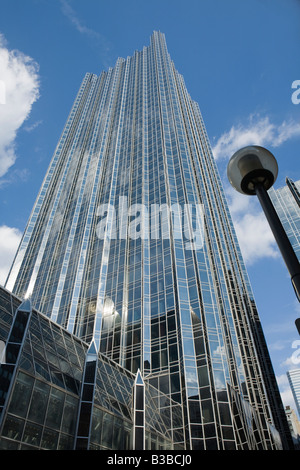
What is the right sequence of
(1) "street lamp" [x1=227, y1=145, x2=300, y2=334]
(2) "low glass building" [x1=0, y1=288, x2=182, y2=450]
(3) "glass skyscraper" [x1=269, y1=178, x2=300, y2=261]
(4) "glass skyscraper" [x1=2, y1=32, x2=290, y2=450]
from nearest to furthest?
(1) "street lamp" [x1=227, y1=145, x2=300, y2=334] → (2) "low glass building" [x1=0, y1=288, x2=182, y2=450] → (4) "glass skyscraper" [x1=2, y1=32, x2=290, y2=450] → (3) "glass skyscraper" [x1=269, y1=178, x2=300, y2=261]

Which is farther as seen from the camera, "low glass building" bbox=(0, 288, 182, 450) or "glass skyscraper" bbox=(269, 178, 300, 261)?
"glass skyscraper" bbox=(269, 178, 300, 261)

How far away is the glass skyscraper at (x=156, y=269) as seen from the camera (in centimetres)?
3375

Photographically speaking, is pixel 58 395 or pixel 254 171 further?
pixel 58 395

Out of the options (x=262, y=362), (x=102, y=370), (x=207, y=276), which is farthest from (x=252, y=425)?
(x=262, y=362)

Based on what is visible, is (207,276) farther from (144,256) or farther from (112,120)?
(112,120)

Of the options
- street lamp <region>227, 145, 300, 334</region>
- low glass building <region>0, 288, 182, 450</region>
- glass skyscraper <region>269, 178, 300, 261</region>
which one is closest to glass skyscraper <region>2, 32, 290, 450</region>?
low glass building <region>0, 288, 182, 450</region>

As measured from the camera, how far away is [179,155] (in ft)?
186

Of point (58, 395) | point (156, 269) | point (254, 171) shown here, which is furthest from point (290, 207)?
point (254, 171)

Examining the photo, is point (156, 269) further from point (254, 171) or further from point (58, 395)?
point (254, 171)

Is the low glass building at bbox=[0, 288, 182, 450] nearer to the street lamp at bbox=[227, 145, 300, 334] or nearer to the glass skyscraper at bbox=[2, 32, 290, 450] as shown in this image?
the glass skyscraper at bbox=[2, 32, 290, 450]

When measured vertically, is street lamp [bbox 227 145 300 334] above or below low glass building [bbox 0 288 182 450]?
below

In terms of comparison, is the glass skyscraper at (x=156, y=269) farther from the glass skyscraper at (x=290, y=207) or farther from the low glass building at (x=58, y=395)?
the glass skyscraper at (x=290, y=207)

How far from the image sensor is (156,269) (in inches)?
1743

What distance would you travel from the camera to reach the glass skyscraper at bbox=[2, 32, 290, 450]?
3375 centimetres
